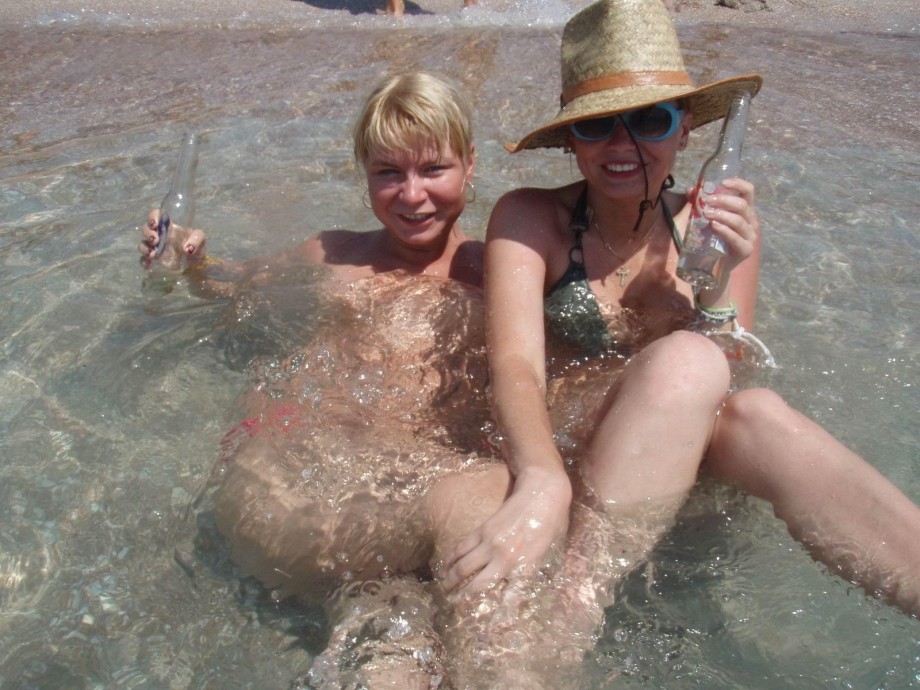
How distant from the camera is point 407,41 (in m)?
8.76

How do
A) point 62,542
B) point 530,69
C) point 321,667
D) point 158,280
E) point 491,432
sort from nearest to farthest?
point 321,667 < point 62,542 < point 491,432 < point 158,280 < point 530,69

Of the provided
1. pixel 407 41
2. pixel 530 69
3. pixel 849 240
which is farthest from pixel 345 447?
pixel 407 41

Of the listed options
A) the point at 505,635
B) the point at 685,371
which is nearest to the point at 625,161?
the point at 685,371

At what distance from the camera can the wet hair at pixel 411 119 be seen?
9.96 feet

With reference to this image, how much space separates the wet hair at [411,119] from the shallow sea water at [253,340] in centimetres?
85

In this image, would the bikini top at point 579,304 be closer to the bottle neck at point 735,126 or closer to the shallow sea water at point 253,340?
the bottle neck at point 735,126

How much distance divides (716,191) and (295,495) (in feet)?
4.88

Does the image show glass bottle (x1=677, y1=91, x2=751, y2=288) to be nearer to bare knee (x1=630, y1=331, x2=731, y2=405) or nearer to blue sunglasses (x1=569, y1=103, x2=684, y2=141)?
blue sunglasses (x1=569, y1=103, x2=684, y2=141)

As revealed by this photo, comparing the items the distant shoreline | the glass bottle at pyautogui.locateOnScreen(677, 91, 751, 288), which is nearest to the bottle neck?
the glass bottle at pyautogui.locateOnScreen(677, 91, 751, 288)

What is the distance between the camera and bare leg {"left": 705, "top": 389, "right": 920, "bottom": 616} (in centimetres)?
205

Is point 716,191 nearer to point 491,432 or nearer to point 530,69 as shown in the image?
point 491,432

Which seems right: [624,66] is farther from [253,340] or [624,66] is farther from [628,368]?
[253,340]

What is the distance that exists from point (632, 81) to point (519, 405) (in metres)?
1.03

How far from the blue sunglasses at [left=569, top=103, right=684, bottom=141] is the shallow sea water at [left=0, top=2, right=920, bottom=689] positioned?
3.47ft
